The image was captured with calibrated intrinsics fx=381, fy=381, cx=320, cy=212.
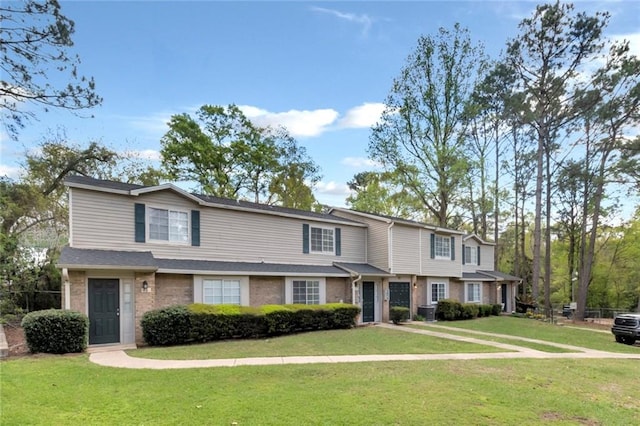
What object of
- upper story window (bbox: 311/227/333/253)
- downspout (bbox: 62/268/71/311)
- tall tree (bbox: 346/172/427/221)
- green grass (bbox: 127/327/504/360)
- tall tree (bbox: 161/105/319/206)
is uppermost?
tall tree (bbox: 161/105/319/206)

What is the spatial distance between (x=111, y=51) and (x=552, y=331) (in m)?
22.9

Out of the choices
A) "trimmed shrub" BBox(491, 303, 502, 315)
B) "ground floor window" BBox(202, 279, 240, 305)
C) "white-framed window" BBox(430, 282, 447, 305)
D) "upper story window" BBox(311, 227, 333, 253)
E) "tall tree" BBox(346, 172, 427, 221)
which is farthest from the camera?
"tall tree" BBox(346, 172, 427, 221)

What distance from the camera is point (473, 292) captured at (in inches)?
1040

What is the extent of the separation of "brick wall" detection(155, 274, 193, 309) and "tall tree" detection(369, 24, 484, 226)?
67.4ft

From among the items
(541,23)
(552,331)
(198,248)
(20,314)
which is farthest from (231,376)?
(541,23)

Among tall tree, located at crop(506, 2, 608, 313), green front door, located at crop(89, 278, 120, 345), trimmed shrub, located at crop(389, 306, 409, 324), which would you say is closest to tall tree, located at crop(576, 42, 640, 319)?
tall tree, located at crop(506, 2, 608, 313)

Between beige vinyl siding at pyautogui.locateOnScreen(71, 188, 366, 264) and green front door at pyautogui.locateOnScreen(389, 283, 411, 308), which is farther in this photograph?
green front door at pyautogui.locateOnScreen(389, 283, 411, 308)

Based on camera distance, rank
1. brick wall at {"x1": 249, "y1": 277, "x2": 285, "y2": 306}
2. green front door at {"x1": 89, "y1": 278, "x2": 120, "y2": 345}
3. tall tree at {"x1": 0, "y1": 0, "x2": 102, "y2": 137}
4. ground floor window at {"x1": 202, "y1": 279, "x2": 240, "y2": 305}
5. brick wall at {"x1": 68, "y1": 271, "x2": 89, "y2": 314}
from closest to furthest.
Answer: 1. tall tree at {"x1": 0, "y1": 0, "x2": 102, "y2": 137}
2. brick wall at {"x1": 68, "y1": 271, "x2": 89, "y2": 314}
3. green front door at {"x1": 89, "y1": 278, "x2": 120, "y2": 345}
4. ground floor window at {"x1": 202, "y1": 279, "x2": 240, "y2": 305}
5. brick wall at {"x1": 249, "y1": 277, "x2": 285, "y2": 306}

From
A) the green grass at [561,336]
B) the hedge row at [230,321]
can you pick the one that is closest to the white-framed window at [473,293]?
the green grass at [561,336]

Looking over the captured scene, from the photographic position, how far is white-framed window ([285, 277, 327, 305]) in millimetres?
16470

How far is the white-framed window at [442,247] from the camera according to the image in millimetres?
23016

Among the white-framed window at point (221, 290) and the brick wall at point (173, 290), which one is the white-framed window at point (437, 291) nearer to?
the white-framed window at point (221, 290)

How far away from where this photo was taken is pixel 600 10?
22.5 meters

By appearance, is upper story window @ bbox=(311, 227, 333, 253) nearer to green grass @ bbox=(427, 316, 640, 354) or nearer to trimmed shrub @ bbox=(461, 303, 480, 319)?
green grass @ bbox=(427, 316, 640, 354)
